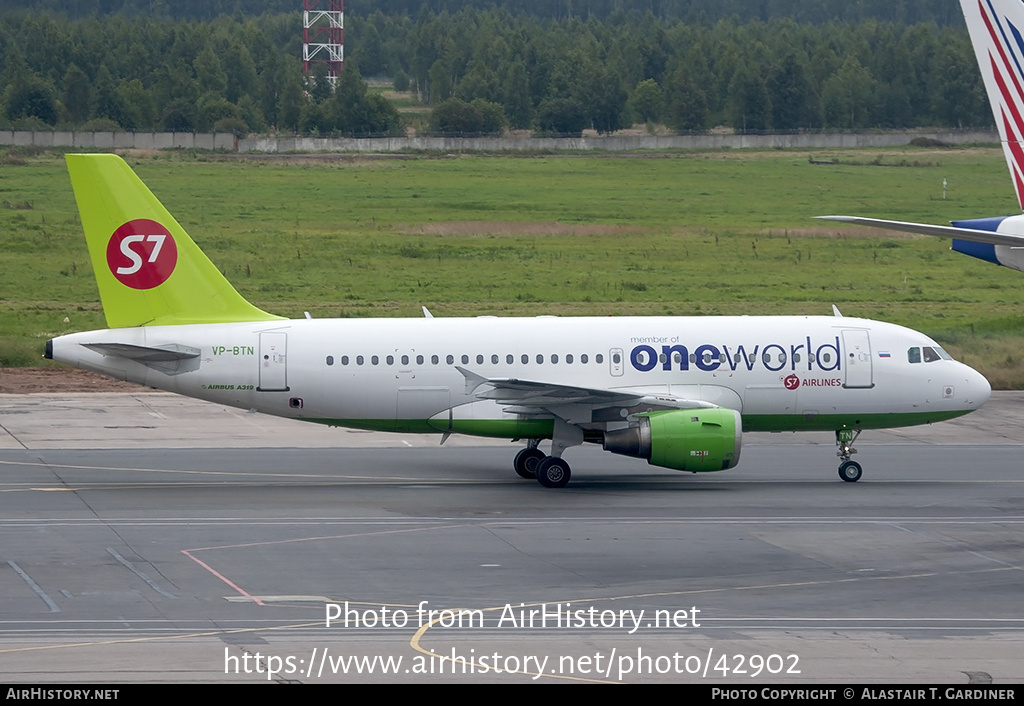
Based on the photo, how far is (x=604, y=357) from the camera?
33656mm

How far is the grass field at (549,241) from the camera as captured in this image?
63594 millimetres

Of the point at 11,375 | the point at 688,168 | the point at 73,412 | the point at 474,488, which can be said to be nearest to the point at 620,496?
the point at 474,488

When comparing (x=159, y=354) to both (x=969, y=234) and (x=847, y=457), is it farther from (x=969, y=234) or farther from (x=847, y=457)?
(x=969, y=234)

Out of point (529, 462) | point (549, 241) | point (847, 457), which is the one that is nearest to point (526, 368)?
point (529, 462)

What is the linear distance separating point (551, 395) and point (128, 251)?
10153 millimetres

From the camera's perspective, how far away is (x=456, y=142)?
161m

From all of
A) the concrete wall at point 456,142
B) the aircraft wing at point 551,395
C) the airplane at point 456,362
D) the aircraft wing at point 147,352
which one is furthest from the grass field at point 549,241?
the aircraft wing at point 551,395

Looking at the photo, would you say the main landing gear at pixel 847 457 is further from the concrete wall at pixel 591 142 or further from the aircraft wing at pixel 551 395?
the concrete wall at pixel 591 142

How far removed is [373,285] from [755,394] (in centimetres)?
3887

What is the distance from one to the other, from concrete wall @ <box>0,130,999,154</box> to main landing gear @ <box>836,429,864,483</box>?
124527 mm

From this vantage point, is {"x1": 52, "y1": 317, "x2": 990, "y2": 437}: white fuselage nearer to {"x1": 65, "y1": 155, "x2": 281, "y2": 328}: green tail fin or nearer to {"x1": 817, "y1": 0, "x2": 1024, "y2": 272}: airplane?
{"x1": 65, "y1": 155, "x2": 281, "y2": 328}: green tail fin

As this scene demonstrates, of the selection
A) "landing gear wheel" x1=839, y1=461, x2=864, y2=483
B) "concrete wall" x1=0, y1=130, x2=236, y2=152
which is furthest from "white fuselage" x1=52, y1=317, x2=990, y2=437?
"concrete wall" x1=0, y1=130, x2=236, y2=152

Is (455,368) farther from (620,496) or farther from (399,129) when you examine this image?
(399,129)

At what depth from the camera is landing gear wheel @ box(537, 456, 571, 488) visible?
32.7 meters
